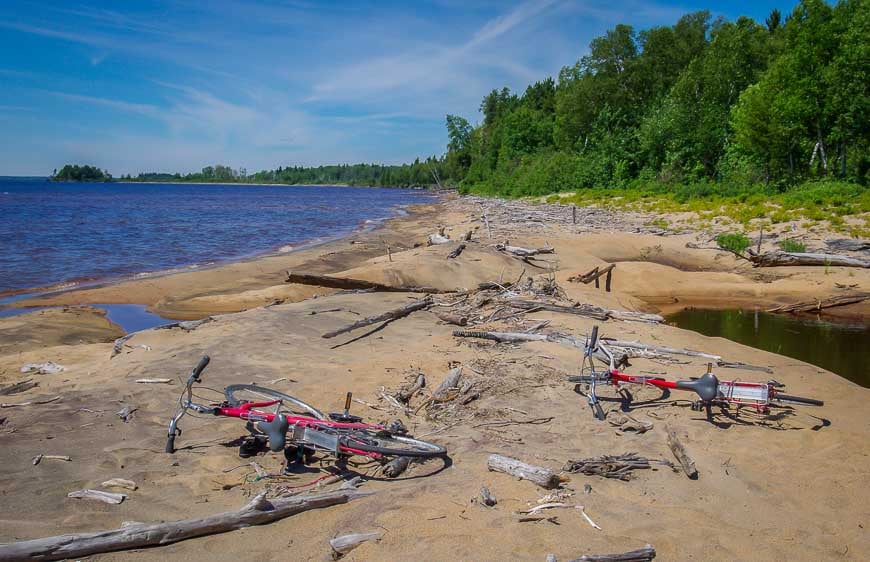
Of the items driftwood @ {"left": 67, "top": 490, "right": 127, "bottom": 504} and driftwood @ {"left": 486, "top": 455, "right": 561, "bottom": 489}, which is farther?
driftwood @ {"left": 486, "top": 455, "right": 561, "bottom": 489}

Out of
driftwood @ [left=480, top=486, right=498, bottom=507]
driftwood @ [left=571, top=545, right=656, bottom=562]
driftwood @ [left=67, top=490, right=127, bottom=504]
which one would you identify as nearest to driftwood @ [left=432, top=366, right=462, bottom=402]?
driftwood @ [left=480, top=486, right=498, bottom=507]

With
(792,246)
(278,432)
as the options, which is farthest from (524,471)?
(792,246)

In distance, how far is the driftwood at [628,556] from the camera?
355cm

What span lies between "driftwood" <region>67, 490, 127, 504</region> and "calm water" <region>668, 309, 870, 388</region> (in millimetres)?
10332

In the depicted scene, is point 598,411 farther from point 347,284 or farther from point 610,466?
point 347,284

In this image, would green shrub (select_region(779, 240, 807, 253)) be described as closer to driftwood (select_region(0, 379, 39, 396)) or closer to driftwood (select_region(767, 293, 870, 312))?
driftwood (select_region(767, 293, 870, 312))

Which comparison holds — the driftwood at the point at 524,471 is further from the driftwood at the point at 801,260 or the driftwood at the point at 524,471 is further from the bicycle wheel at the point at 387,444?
the driftwood at the point at 801,260

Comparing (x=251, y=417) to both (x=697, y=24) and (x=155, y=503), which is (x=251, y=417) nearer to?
(x=155, y=503)

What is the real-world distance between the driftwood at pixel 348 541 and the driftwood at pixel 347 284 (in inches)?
384

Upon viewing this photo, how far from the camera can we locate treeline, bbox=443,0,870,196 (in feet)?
83.9

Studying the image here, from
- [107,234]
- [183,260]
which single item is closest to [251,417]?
[183,260]

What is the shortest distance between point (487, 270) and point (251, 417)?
11201 mm

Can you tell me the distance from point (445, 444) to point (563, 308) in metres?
6.15

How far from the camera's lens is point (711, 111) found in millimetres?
36000
